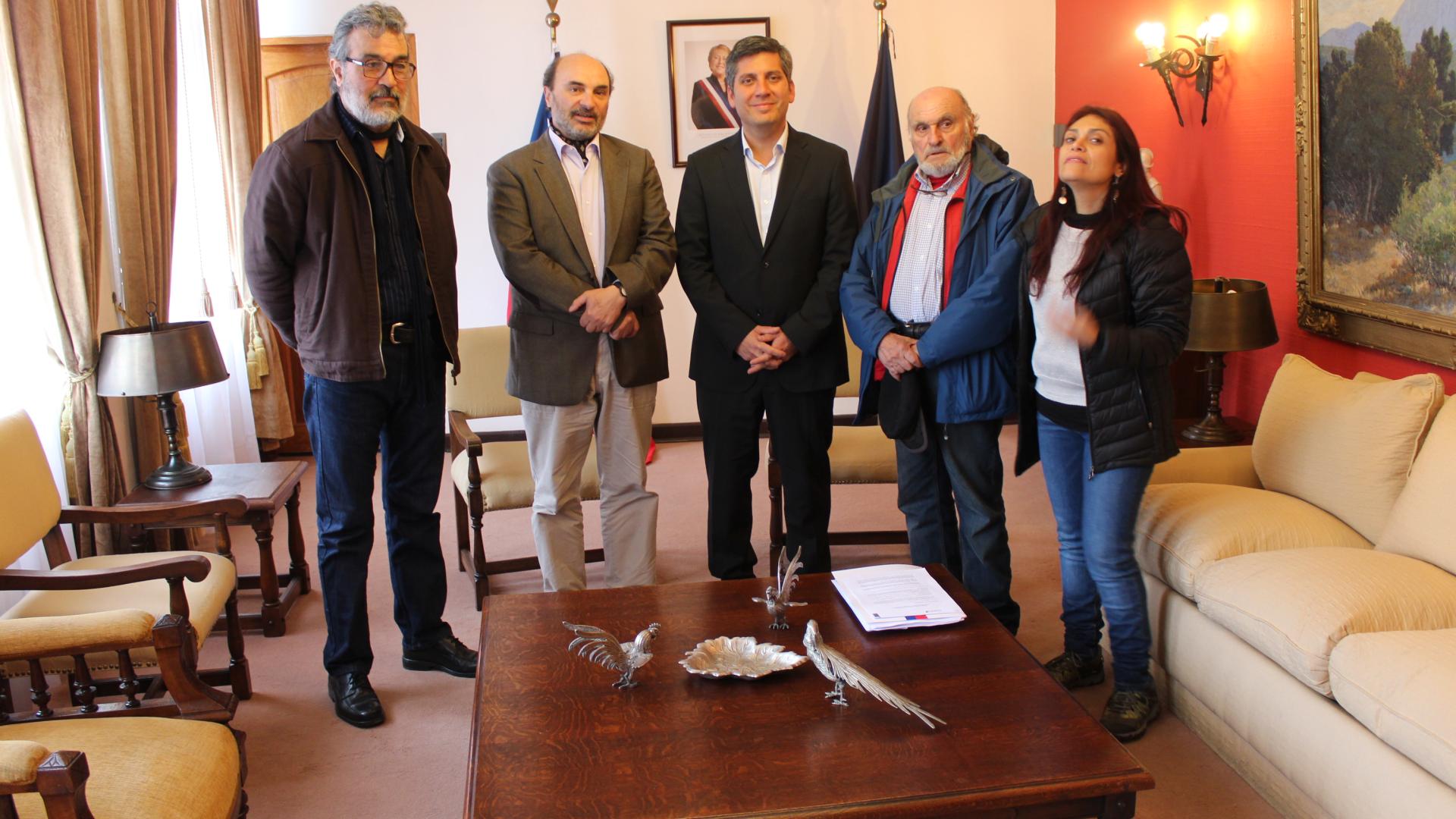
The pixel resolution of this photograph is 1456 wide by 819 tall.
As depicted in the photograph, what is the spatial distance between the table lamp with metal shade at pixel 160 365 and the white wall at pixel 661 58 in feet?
7.94

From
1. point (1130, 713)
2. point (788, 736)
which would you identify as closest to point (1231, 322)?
point (1130, 713)

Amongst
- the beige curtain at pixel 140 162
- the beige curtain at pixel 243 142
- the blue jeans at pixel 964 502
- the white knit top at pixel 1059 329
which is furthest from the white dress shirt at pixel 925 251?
the beige curtain at pixel 243 142

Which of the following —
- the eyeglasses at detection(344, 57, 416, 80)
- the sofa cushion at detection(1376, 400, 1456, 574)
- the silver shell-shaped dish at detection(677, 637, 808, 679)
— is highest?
the eyeglasses at detection(344, 57, 416, 80)

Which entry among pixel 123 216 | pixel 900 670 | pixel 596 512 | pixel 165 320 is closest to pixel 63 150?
pixel 123 216

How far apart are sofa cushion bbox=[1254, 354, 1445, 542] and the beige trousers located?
1.78 m

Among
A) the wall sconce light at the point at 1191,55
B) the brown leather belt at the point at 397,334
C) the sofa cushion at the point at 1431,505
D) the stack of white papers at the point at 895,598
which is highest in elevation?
the wall sconce light at the point at 1191,55

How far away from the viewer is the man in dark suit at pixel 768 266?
10.4 ft

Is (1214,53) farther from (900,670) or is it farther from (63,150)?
(63,150)

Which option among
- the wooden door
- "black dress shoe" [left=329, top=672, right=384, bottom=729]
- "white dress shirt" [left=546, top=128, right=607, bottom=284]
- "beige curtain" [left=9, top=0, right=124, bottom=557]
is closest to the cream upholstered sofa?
"white dress shirt" [left=546, top=128, right=607, bottom=284]

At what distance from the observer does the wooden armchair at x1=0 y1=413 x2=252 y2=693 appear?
7.84ft

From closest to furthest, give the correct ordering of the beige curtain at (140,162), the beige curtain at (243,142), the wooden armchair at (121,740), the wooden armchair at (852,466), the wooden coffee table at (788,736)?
the wooden armchair at (121,740)
the wooden coffee table at (788,736)
the wooden armchair at (852,466)
the beige curtain at (140,162)
the beige curtain at (243,142)

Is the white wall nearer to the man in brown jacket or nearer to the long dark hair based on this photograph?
the man in brown jacket

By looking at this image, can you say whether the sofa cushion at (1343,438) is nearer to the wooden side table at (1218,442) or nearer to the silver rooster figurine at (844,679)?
the wooden side table at (1218,442)

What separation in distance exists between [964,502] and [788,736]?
4.34ft
